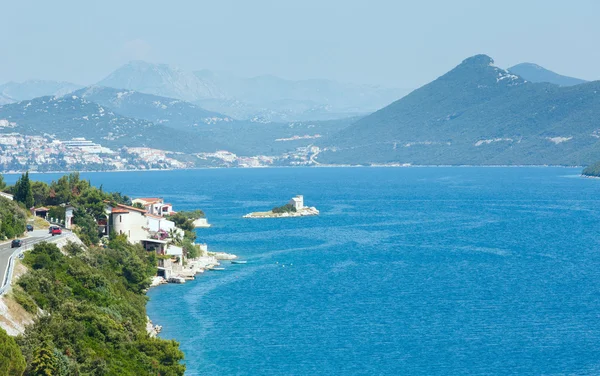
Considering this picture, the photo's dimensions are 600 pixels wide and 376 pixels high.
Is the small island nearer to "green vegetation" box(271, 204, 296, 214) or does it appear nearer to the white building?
"green vegetation" box(271, 204, 296, 214)

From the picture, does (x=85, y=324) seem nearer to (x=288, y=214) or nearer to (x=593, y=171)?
(x=288, y=214)

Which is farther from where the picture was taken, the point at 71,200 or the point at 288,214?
the point at 288,214

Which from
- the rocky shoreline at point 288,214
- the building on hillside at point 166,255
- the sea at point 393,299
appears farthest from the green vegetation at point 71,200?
the rocky shoreline at point 288,214

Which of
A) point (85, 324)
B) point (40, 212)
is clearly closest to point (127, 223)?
point (40, 212)

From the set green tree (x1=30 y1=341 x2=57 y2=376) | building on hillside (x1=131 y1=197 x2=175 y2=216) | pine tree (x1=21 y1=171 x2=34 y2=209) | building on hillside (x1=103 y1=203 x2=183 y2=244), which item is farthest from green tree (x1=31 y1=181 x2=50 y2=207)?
green tree (x1=30 y1=341 x2=57 y2=376)

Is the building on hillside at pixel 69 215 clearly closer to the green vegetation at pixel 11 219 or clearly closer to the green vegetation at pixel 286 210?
the green vegetation at pixel 11 219

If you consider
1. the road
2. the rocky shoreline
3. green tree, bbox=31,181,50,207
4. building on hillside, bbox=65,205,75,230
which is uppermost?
green tree, bbox=31,181,50,207
